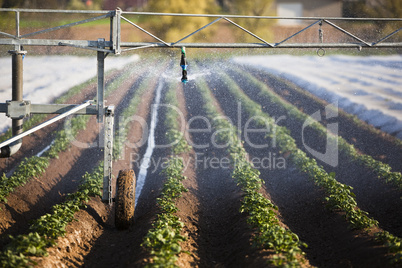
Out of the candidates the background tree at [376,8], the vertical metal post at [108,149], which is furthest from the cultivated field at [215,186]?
the background tree at [376,8]

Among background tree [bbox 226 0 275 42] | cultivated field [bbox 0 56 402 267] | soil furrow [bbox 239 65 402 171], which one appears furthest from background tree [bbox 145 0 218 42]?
soil furrow [bbox 239 65 402 171]

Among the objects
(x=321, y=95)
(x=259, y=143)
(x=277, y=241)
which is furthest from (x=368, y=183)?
(x=321, y=95)

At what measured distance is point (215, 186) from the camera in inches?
456

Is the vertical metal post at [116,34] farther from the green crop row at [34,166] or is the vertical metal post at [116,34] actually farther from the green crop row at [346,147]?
the green crop row at [346,147]

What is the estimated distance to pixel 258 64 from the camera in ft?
108

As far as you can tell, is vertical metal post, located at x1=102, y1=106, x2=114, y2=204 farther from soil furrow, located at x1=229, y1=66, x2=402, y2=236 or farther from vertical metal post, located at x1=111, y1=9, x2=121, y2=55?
soil furrow, located at x1=229, y1=66, x2=402, y2=236

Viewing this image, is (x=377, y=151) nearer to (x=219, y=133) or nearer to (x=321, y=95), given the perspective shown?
(x=219, y=133)

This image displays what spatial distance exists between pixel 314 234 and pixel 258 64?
25.2 meters

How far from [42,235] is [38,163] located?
442cm

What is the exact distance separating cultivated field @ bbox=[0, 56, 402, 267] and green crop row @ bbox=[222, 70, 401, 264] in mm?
36

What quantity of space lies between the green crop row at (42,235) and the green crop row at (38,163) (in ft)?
4.25

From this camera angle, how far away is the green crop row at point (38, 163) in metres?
9.31

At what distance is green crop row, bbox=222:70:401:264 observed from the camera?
8008 mm

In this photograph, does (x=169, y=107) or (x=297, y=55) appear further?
(x=297, y=55)
